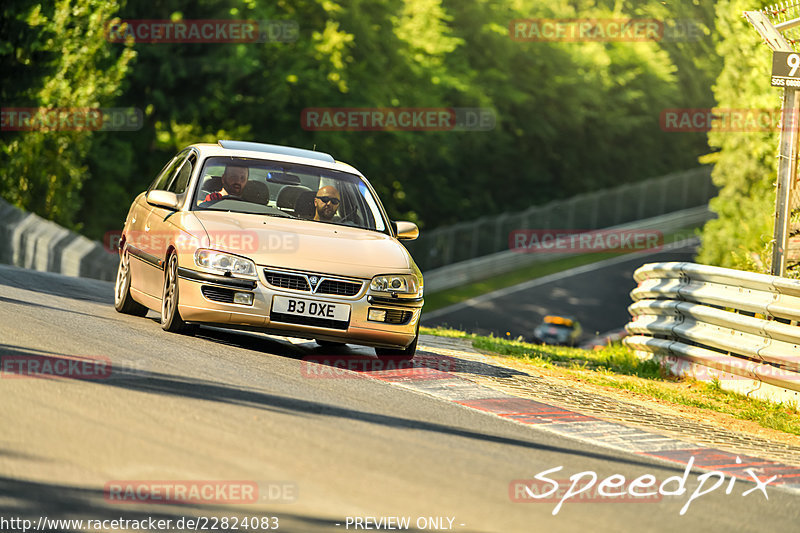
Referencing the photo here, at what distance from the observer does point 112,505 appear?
5.29 metres

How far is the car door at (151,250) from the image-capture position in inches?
428

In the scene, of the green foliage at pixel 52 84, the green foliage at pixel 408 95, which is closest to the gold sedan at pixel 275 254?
the green foliage at pixel 408 95

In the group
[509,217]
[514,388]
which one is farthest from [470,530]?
[509,217]

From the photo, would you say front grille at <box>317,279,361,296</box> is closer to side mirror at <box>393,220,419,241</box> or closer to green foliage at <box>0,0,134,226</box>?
side mirror at <box>393,220,419,241</box>

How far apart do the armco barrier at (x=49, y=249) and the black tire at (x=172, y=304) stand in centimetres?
1115

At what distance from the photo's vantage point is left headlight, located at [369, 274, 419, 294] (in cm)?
1009

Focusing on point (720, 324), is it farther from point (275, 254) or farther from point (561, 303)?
point (561, 303)

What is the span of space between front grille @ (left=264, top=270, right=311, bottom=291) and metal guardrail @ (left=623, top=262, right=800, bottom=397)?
4.17m

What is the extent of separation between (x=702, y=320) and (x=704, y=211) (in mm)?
54043

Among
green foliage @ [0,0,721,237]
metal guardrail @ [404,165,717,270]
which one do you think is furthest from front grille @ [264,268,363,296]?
metal guardrail @ [404,165,717,270]

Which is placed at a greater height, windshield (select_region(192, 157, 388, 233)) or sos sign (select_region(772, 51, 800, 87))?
sos sign (select_region(772, 51, 800, 87))

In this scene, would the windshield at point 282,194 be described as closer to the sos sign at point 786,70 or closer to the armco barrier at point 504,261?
the sos sign at point 786,70

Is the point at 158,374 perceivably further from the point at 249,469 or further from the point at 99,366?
the point at 249,469

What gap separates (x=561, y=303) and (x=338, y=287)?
133 feet
